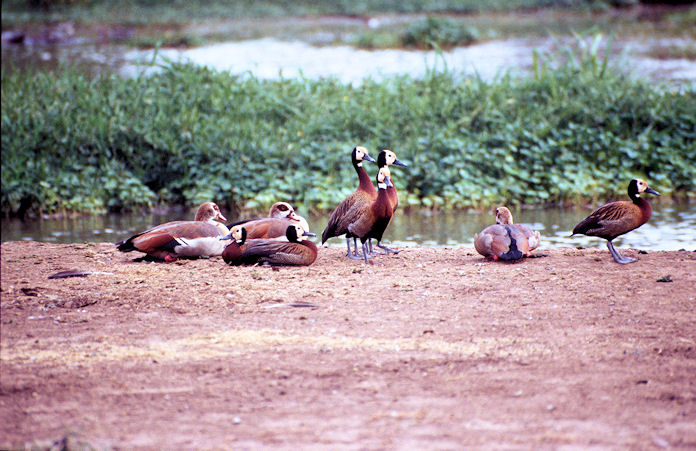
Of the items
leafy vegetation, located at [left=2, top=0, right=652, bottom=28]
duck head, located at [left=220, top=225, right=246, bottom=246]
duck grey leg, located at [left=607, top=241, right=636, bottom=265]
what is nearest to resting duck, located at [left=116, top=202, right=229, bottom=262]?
duck head, located at [left=220, top=225, right=246, bottom=246]

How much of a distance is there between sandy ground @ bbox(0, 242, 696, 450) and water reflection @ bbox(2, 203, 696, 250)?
1.90m

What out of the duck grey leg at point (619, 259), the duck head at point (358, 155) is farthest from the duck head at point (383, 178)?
the duck grey leg at point (619, 259)

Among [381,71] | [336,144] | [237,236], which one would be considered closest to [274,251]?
[237,236]

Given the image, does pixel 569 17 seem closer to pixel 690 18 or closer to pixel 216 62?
pixel 690 18

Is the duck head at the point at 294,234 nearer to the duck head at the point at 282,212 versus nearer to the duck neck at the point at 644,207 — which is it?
the duck head at the point at 282,212

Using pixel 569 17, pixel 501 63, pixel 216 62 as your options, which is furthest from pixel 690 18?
pixel 216 62

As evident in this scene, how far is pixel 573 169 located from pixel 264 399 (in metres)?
8.23

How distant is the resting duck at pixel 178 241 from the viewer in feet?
24.5

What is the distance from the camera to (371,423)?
402 centimetres

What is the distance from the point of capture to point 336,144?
474 inches

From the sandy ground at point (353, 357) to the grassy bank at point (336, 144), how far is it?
423cm

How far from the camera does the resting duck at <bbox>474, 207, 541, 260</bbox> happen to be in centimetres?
729

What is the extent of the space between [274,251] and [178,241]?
0.88 meters

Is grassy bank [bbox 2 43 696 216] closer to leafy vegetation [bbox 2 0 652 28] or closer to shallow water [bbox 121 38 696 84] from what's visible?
shallow water [bbox 121 38 696 84]
